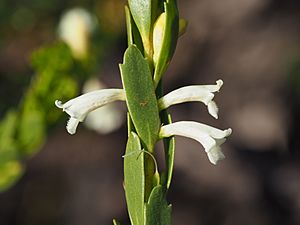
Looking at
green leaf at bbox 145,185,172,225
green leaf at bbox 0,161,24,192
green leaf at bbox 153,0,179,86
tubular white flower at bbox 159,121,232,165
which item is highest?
green leaf at bbox 153,0,179,86

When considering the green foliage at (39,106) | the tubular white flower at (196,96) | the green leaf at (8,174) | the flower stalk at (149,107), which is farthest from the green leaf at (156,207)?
the green leaf at (8,174)

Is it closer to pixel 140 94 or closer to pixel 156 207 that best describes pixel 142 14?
pixel 140 94

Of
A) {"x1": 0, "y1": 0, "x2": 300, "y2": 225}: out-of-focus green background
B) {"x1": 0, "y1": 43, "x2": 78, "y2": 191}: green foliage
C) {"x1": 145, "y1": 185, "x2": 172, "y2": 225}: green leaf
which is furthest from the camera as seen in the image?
{"x1": 0, "y1": 0, "x2": 300, "y2": 225}: out-of-focus green background

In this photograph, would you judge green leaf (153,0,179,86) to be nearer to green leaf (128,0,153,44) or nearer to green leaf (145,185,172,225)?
green leaf (128,0,153,44)

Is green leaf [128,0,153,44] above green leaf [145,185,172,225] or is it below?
above

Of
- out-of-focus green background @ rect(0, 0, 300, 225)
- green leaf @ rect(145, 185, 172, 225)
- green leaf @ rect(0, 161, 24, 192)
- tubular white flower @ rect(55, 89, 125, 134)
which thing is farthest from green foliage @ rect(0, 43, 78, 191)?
out-of-focus green background @ rect(0, 0, 300, 225)

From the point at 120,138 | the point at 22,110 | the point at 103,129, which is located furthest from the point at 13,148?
the point at 120,138

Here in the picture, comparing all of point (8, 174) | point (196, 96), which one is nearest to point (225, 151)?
point (8, 174)
